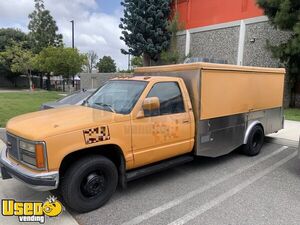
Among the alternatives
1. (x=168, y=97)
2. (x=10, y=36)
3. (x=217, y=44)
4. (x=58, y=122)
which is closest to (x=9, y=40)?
(x=10, y=36)

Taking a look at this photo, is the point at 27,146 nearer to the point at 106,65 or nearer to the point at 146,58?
the point at 146,58

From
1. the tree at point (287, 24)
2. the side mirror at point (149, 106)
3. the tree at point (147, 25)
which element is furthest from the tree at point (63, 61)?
the side mirror at point (149, 106)

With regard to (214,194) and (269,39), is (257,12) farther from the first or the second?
(214,194)

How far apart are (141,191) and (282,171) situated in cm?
311

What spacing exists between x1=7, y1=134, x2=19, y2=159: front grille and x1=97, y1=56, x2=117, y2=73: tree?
229 ft

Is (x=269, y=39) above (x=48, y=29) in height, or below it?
below

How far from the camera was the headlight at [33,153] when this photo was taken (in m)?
3.46

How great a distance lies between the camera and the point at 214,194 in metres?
4.55

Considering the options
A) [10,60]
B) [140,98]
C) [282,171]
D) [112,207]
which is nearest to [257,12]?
[282,171]

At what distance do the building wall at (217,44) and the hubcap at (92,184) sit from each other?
17419 millimetres

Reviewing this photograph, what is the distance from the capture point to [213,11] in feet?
67.4

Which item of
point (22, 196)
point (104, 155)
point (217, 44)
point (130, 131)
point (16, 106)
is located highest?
point (217, 44)

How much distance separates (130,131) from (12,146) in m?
1.75

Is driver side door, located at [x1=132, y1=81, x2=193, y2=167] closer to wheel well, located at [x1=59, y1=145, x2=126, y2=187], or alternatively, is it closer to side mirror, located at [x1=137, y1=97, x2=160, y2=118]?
side mirror, located at [x1=137, y1=97, x2=160, y2=118]
